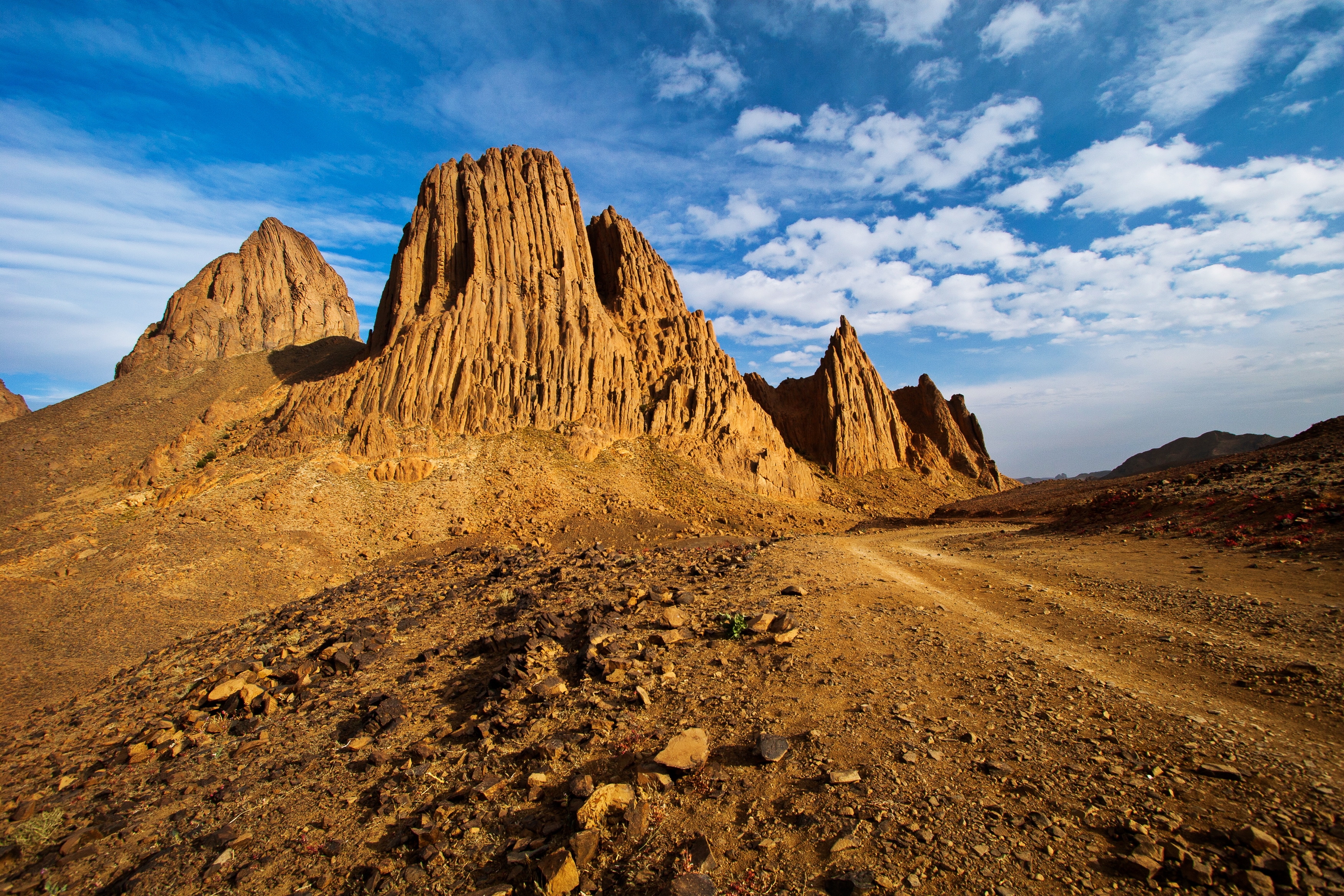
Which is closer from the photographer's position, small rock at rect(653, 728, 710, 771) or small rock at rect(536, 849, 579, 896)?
small rock at rect(536, 849, 579, 896)

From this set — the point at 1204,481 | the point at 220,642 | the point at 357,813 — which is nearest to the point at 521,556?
the point at 220,642

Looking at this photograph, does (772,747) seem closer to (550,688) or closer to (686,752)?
(686,752)

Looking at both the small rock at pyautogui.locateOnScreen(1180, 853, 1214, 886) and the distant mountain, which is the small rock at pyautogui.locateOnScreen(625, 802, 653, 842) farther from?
the distant mountain

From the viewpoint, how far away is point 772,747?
587cm

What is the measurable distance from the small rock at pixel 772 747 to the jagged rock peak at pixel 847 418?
146 feet

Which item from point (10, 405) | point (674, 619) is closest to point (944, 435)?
point (674, 619)

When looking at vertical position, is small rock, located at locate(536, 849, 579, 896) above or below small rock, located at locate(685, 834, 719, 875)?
below

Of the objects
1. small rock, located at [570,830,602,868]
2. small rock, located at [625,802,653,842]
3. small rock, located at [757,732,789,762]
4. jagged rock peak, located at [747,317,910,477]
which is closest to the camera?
small rock, located at [570,830,602,868]

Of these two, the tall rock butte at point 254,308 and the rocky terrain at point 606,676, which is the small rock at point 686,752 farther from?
the tall rock butte at point 254,308

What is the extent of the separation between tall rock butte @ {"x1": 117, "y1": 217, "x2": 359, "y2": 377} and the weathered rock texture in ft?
48.3

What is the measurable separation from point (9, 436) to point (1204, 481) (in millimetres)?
67807

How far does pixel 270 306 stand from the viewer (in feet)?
166

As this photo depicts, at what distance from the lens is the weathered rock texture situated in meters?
47.7

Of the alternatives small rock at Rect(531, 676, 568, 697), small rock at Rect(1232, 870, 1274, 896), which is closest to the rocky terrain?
small rock at Rect(1232, 870, 1274, 896)
